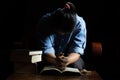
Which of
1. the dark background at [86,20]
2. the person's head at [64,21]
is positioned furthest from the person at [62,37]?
the dark background at [86,20]

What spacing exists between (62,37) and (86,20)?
761mm

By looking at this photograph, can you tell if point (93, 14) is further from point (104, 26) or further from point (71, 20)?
point (71, 20)

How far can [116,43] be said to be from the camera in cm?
310

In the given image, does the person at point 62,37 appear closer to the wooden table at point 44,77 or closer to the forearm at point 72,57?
the forearm at point 72,57

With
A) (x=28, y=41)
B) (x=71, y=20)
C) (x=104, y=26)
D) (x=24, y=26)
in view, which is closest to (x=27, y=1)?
(x=24, y=26)

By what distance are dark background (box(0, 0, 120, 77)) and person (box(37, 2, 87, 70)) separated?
655mm

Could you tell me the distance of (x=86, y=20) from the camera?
9.97ft

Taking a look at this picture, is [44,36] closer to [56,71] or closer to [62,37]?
[62,37]

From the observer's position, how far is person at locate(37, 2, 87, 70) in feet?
6.71

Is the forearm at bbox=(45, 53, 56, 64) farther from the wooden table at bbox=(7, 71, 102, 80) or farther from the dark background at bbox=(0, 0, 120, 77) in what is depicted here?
the dark background at bbox=(0, 0, 120, 77)

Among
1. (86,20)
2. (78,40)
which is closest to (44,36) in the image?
(78,40)

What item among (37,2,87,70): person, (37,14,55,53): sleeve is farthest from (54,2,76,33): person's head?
(37,14,55,53): sleeve

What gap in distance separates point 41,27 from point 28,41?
0.94 ft

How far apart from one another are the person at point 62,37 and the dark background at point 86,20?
655 millimetres
